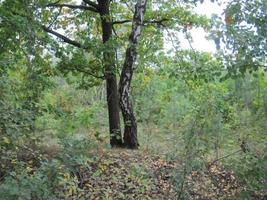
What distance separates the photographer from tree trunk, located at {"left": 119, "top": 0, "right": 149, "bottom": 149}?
333 inches

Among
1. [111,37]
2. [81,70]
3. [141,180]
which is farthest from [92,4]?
[141,180]

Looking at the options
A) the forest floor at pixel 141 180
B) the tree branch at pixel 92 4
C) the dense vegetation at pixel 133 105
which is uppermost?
the tree branch at pixel 92 4

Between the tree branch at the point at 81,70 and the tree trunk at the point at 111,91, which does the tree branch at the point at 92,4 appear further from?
the tree branch at the point at 81,70

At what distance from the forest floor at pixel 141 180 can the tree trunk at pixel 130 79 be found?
1.05m

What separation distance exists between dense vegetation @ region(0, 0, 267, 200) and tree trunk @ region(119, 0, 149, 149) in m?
0.02

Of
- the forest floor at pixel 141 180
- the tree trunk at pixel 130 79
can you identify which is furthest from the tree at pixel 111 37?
the forest floor at pixel 141 180

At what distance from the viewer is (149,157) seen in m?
7.81

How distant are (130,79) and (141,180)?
3020mm

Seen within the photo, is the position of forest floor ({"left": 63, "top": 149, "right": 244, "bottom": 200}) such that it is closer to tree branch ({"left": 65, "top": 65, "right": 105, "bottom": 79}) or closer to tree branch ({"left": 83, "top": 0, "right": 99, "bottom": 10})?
tree branch ({"left": 65, "top": 65, "right": 105, "bottom": 79})

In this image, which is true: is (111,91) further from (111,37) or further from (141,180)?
(141,180)

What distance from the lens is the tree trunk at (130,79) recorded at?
8469 mm

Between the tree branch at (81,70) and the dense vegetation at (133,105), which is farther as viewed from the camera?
the tree branch at (81,70)

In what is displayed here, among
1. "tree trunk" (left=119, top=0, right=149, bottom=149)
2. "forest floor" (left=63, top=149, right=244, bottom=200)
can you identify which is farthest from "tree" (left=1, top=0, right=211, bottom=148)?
"forest floor" (left=63, top=149, right=244, bottom=200)

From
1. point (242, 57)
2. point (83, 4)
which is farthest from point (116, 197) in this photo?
point (83, 4)
